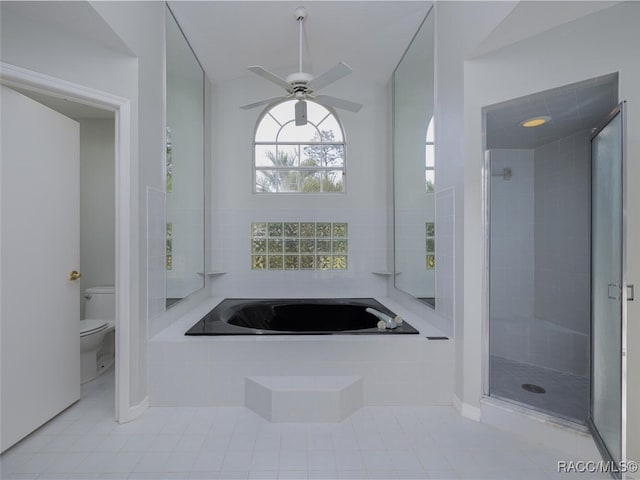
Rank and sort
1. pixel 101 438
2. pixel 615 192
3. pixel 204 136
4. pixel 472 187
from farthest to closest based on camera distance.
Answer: pixel 204 136, pixel 472 187, pixel 101 438, pixel 615 192

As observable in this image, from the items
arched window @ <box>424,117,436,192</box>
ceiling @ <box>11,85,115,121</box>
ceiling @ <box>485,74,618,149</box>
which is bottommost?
arched window @ <box>424,117,436,192</box>

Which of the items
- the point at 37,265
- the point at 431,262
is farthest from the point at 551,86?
the point at 37,265

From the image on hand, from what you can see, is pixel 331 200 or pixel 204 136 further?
pixel 331 200

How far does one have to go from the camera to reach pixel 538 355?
286 cm

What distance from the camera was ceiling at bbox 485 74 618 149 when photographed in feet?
6.24

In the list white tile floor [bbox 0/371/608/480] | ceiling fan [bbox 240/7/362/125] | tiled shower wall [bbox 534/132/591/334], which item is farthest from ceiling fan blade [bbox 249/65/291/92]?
tiled shower wall [bbox 534/132/591/334]

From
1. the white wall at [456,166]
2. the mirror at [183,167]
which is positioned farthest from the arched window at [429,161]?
the mirror at [183,167]

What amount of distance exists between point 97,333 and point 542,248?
3.83m

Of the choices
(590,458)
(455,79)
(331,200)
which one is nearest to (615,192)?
(455,79)

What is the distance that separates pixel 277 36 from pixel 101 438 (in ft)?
10.4

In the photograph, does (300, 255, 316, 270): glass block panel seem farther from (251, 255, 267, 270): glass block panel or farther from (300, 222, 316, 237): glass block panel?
(251, 255, 267, 270): glass block panel

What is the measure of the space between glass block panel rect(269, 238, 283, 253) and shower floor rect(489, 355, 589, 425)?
2.26 metres

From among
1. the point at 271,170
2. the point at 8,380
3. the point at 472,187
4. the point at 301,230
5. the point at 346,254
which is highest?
the point at 271,170

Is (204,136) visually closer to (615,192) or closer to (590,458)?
(615,192)
